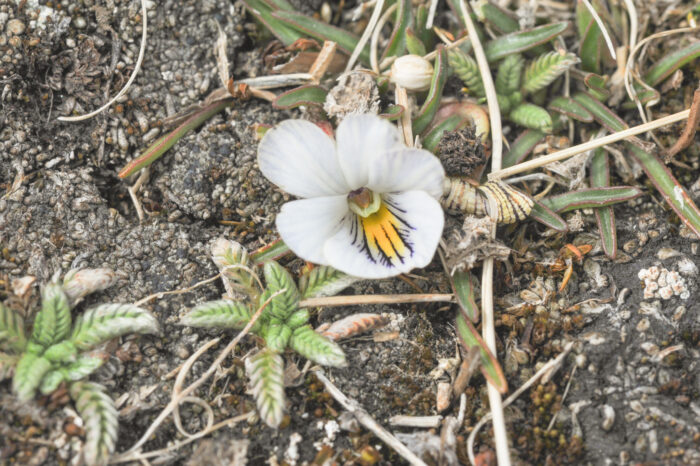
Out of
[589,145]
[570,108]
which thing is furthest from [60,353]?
[570,108]

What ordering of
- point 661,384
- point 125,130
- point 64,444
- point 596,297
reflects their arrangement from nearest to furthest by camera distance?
point 64,444
point 661,384
point 596,297
point 125,130

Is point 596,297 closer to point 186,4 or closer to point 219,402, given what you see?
point 219,402

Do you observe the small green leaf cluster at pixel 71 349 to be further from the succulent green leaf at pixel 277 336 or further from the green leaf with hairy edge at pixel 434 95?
the green leaf with hairy edge at pixel 434 95

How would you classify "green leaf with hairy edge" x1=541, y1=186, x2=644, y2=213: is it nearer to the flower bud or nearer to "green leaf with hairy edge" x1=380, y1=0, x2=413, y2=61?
the flower bud

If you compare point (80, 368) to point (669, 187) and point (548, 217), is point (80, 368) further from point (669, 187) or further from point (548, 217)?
point (669, 187)

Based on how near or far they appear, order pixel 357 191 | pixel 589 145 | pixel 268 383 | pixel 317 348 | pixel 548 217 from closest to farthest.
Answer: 1. pixel 268 383
2. pixel 317 348
3. pixel 357 191
4. pixel 548 217
5. pixel 589 145

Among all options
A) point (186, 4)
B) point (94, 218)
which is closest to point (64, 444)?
point (94, 218)

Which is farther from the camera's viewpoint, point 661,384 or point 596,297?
point 596,297
